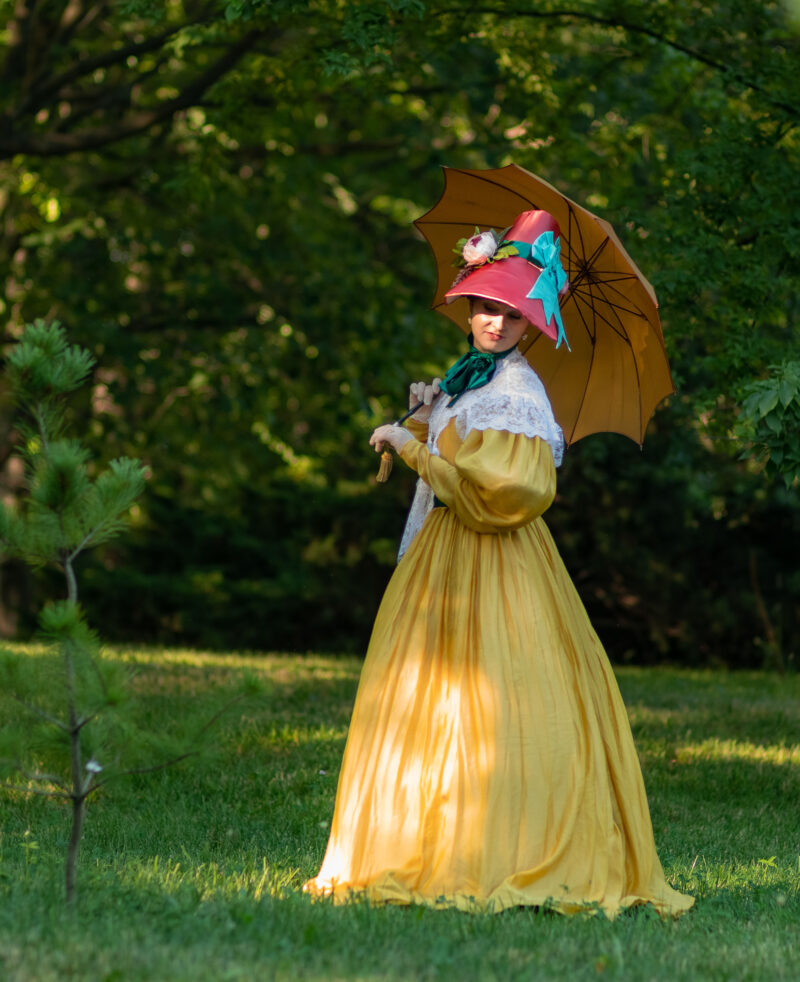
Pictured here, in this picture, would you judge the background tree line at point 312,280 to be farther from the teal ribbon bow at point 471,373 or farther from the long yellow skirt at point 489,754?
the long yellow skirt at point 489,754

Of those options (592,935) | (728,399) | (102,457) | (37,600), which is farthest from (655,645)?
(592,935)

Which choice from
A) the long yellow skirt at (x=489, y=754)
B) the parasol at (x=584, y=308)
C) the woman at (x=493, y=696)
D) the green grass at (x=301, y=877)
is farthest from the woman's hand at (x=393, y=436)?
the green grass at (x=301, y=877)

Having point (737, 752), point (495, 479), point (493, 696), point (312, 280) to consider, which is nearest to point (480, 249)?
point (495, 479)

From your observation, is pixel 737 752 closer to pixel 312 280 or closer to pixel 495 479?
pixel 495 479

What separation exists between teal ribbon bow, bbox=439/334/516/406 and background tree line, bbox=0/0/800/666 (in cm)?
304

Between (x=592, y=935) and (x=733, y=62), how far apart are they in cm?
492

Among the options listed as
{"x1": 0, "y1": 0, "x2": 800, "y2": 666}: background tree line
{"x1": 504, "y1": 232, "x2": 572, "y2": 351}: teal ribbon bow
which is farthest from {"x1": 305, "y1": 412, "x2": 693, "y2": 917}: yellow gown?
{"x1": 0, "y1": 0, "x2": 800, "y2": 666}: background tree line

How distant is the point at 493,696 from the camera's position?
3.49 metres

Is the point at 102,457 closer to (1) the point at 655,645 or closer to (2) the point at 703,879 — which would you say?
(1) the point at 655,645

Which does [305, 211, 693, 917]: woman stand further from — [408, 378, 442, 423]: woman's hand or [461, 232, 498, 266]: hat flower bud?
[408, 378, 442, 423]: woman's hand

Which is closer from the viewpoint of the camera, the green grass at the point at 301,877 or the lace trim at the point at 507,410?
the green grass at the point at 301,877

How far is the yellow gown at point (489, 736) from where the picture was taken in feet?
11.2

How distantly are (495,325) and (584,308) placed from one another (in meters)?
0.50

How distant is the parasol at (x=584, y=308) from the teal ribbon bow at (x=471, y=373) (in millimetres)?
290
